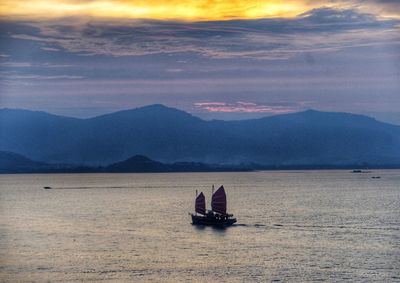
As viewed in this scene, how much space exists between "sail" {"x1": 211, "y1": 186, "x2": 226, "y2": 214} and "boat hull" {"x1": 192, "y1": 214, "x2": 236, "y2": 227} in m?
3.16

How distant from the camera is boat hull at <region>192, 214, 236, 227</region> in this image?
113m

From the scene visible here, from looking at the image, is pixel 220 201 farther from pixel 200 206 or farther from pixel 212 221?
pixel 212 221

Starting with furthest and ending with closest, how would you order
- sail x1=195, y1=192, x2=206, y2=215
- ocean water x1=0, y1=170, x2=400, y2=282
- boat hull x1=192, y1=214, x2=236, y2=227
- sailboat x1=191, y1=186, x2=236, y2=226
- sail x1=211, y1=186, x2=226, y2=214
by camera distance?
sail x1=195, y1=192, x2=206, y2=215, sail x1=211, y1=186, x2=226, y2=214, sailboat x1=191, y1=186, x2=236, y2=226, boat hull x1=192, y1=214, x2=236, y2=227, ocean water x1=0, y1=170, x2=400, y2=282

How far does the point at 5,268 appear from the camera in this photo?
236 ft

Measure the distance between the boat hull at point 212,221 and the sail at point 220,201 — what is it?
316 cm

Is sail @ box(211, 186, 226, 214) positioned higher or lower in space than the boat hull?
higher

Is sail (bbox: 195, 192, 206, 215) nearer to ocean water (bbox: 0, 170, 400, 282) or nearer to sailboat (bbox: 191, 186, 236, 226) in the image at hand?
sailboat (bbox: 191, 186, 236, 226)

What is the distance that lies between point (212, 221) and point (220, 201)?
4.25 meters

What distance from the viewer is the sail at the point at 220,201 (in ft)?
380

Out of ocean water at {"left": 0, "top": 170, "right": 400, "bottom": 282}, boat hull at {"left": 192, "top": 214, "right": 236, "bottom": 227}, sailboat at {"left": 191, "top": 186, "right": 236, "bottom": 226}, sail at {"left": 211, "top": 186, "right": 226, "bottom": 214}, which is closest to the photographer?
ocean water at {"left": 0, "top": 170, "right": 400, "bottom": 282}

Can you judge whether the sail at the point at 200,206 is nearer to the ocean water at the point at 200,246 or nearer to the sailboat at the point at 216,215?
the sailboat at the point at 216,215

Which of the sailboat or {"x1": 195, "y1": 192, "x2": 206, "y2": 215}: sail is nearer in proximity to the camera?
the sailboat

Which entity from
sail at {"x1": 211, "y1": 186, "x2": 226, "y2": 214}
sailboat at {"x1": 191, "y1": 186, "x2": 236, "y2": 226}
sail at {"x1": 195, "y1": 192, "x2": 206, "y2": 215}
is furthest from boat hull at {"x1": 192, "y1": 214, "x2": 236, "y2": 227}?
sail at {"x1": 211, "y1": 186, "x2": 226, "y2": 214}

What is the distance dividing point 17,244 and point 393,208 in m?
78.7
